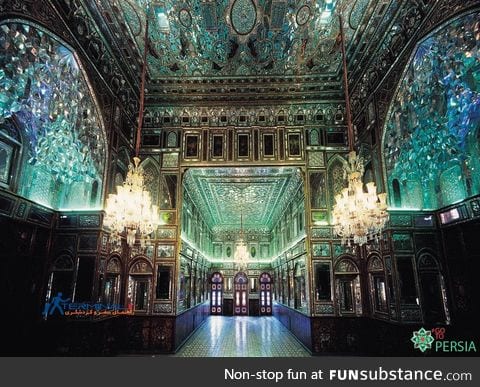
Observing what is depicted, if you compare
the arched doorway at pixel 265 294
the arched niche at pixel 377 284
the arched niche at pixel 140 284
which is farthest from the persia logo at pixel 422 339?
the arched doorway at pixel 265 294

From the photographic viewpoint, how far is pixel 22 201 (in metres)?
5.97

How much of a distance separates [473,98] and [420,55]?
4.56 ft

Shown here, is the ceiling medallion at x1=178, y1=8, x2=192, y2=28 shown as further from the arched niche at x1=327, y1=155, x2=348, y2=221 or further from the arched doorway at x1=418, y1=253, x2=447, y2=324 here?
the arched doorway at x1=418, y1=253, x2=447, y2=324

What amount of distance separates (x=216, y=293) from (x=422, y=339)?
1548cm

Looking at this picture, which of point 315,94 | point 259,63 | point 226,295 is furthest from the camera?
point 226,295

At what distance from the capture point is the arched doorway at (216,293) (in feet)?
64.6

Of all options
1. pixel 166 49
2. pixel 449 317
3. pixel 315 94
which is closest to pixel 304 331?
pixel 449 317

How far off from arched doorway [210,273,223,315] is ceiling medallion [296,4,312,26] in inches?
670

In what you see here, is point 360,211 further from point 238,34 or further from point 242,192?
point 242,192

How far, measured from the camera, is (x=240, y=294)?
66.0 feet

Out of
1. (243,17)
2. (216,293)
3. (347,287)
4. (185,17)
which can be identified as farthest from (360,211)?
(216,293)

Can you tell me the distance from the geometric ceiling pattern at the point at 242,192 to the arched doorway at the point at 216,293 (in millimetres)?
3942

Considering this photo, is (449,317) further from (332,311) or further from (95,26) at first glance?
(95,26)
